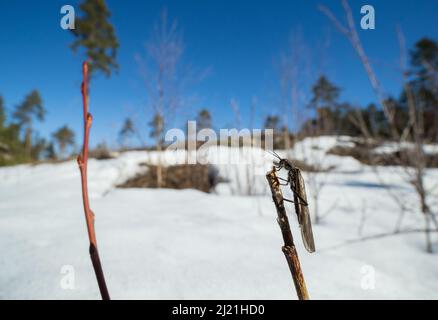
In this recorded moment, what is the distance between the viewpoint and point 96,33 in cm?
1424

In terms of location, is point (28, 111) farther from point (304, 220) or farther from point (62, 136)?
point (304, 220)

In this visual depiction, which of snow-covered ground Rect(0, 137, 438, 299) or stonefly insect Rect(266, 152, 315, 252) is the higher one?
stonefly insect Rect(266, 152, 315, 252)

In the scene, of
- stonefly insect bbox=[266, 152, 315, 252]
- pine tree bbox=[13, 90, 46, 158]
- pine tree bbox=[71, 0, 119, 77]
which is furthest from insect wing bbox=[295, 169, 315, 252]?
pine tree bbox=[13, 90, 46, 158]

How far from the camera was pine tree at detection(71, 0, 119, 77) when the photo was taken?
1339cm

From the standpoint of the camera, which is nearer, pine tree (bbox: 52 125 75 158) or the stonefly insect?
the stonefly insect

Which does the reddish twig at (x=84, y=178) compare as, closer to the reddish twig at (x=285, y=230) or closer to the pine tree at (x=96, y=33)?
the reddish twig at (x=285, y=230)

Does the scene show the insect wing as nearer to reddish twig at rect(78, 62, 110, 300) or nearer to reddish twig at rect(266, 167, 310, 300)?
reddish twig at rect(266, 167, 310, 300)

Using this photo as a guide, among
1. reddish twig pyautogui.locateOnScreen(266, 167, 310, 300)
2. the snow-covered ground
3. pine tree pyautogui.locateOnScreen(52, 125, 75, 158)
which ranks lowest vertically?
the snow-covered ground

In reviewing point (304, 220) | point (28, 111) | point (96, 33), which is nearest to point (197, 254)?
point (304, 220)

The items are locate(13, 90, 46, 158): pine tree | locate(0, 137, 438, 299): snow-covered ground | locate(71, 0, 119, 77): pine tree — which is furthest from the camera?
locate(13, 90, 46, 158): pine tree
